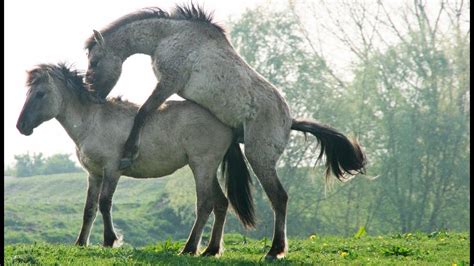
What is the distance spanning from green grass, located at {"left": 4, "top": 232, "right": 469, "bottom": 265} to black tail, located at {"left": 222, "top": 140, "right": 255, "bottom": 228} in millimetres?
734

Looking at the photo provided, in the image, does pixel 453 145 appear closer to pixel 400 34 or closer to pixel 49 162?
pixel 400 34

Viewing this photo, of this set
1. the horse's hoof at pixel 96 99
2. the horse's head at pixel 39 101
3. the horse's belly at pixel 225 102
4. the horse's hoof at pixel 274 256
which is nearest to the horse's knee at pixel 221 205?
the horse's belly at pixel 225 102

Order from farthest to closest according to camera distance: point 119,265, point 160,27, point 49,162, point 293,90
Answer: point 49,162 → point 293,90 → point 160,27 → point 119,265

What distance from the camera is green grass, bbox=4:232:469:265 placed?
1018cm

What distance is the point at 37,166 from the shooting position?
190 feet

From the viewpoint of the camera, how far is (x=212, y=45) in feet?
39.5

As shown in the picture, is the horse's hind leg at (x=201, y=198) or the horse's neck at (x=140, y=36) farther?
the horse's neck at (x=140, y=36)

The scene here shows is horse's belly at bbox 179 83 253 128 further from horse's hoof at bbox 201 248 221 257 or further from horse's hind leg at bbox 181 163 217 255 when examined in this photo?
horse's hoof at bbox 201 248 221 257

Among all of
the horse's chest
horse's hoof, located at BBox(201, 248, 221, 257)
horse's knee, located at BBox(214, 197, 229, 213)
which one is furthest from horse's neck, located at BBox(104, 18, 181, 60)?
horse's hoof, located at BBox(201, 248, 221, 257)

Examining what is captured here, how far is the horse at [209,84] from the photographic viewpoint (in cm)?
1141

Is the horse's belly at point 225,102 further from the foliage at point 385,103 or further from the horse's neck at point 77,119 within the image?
the foliage at point 385,103

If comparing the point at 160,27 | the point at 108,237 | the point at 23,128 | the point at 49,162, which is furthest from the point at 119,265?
the point at 49,162

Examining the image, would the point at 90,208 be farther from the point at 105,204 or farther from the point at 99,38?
the point at 99,38

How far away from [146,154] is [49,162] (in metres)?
48.4
